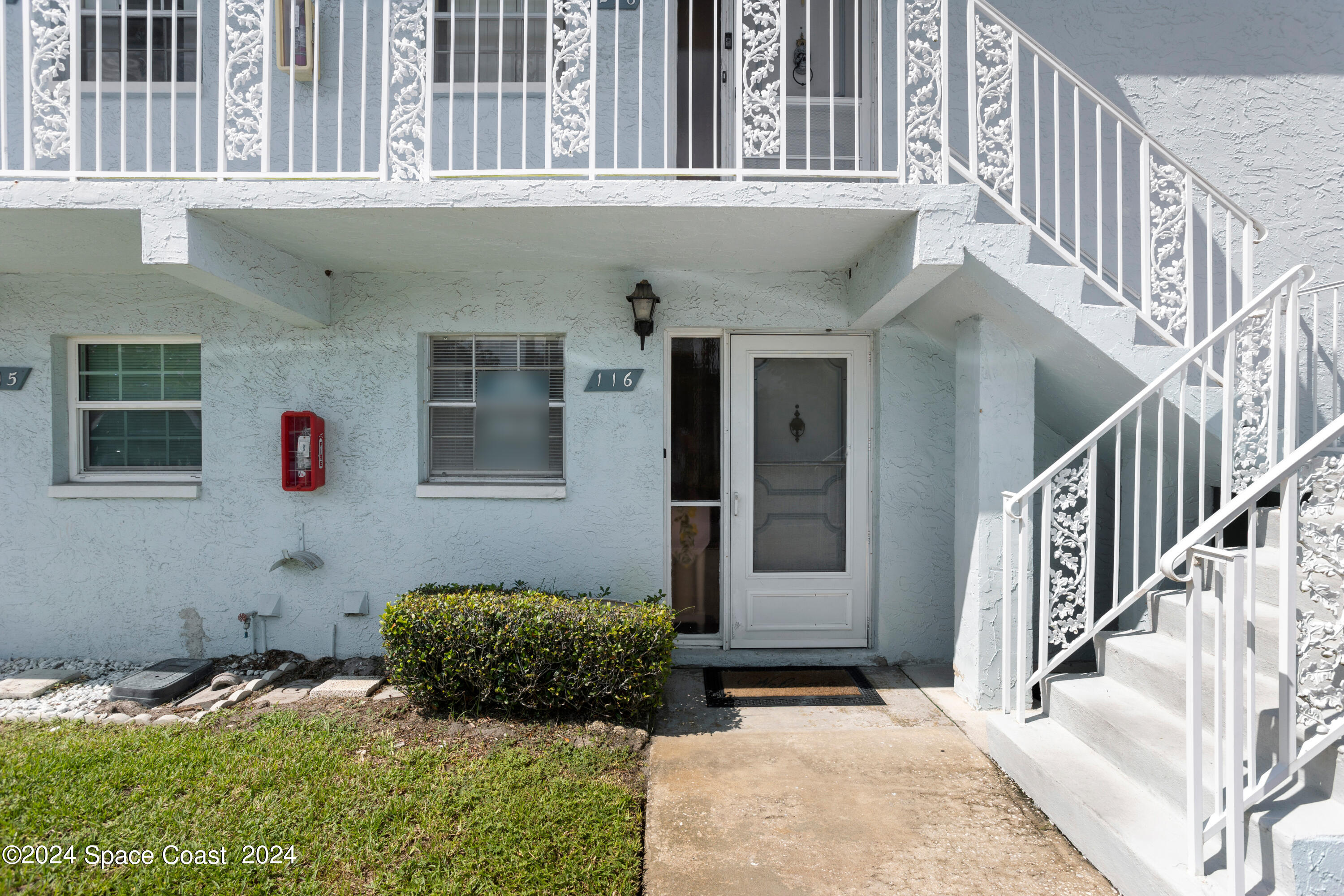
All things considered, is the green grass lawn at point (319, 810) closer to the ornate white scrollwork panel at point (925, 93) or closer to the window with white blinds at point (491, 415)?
the window with white blinds at point (491, 415)

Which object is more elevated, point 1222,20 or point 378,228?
point 1222,20

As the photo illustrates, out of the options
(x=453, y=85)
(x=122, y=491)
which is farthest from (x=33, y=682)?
(x=453, y=85)

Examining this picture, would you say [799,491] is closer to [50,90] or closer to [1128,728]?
[1128,728]

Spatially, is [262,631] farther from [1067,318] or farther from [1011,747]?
[1067,318]

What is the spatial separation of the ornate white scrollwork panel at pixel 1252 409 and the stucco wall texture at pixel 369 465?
1773mm

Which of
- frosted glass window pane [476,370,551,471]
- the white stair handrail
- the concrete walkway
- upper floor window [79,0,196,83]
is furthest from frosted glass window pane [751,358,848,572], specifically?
upper floor window [79,0,196,83]

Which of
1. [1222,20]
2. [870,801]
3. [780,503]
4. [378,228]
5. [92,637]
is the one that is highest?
[1222,20]

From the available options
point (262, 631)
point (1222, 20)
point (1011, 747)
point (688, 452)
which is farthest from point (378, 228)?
point (1222, 20)

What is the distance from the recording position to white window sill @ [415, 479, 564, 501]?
4934 mm

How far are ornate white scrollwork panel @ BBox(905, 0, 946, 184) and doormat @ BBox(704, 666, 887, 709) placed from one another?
3130 mm

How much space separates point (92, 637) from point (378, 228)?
3.73 metres

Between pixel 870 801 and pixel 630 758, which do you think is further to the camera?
pixel 630 758

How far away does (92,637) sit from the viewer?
503 centimetres

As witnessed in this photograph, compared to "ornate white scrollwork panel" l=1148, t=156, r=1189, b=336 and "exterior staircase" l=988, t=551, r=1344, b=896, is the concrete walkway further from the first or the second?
"ornate white scrollwork panel" l=1148, t=156, r=1189, b=336
